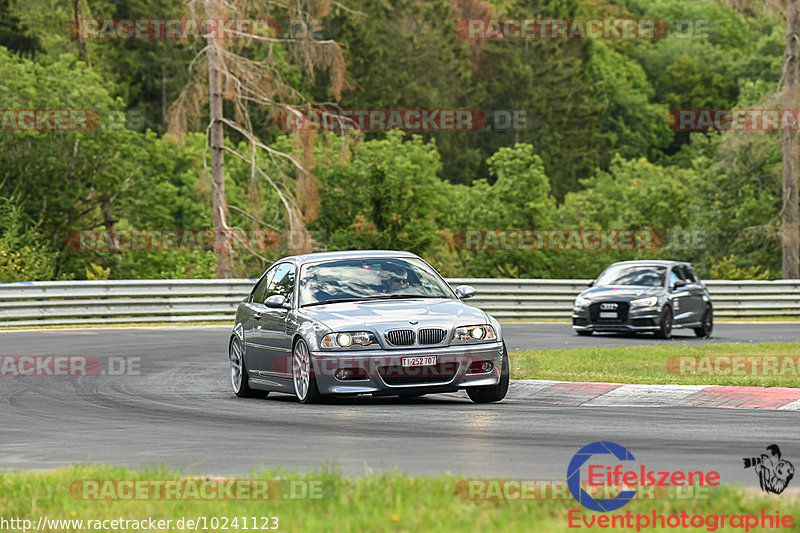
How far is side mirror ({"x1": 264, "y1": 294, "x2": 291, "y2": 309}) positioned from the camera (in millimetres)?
14430

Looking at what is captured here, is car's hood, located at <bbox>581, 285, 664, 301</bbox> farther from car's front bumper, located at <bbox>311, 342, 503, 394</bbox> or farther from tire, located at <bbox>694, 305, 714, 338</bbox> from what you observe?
car's front bumper, located at <bbox>311, 342, 503, 394</bbox>

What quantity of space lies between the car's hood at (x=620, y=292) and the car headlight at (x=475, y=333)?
13.5 m

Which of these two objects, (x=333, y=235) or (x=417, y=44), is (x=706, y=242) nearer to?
(x=333, y=235)

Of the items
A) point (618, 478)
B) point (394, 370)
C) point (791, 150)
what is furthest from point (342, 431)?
point (791, 150)

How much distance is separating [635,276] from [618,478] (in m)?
20.4

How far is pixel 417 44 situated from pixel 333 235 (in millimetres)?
39842

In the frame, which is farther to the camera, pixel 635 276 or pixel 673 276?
pixel 635 276

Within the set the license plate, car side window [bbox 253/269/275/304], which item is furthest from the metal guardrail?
the license plate

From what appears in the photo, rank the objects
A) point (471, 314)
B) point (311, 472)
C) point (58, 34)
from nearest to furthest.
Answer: point (311, 472)
point (471, 314)
point (58, 34)

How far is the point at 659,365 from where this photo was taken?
1889cm

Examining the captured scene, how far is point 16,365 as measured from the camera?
18828mm

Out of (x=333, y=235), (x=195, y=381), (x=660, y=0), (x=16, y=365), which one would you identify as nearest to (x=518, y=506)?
(x=195, y=381)

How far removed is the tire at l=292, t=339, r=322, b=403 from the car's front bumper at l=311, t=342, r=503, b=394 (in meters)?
0.17

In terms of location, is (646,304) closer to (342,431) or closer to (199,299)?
(199,299)
